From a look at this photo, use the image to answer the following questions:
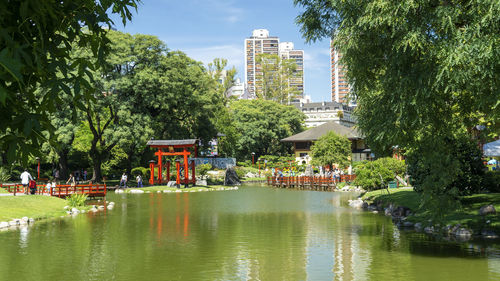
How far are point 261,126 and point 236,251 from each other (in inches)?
2386

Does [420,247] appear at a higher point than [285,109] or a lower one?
lower

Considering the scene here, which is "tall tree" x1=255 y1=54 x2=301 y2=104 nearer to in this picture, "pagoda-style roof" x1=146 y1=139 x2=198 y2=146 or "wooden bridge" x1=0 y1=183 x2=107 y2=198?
"pagoda-style roof" x1=146 y1=139 x2=198 y2=146

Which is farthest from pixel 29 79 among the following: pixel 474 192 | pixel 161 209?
pixel 161 209

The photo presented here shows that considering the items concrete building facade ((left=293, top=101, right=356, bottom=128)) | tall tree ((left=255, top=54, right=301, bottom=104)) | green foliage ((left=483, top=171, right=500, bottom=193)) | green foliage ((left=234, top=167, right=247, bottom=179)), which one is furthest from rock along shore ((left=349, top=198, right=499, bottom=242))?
concrete building facade ((left=293, top=101, right=356, bottom=128))

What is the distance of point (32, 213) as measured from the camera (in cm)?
2033

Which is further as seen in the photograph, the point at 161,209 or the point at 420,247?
the point at 161,209

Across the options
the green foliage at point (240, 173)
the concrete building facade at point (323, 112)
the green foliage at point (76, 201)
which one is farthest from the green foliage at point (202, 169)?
the concrete building facade at point (323, 112)

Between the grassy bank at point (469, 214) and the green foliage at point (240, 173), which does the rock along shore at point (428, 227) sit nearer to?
the grassy bank at point (469, 214)

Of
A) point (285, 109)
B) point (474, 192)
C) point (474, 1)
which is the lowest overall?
point (474, 192)

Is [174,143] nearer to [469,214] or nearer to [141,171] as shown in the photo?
[141,171]

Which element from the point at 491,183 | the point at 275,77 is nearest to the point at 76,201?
the point at 491,183

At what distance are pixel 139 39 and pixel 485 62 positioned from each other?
122 feet

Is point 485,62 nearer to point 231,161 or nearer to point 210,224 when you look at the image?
point 210,224

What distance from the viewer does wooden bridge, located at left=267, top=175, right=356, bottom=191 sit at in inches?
1705
